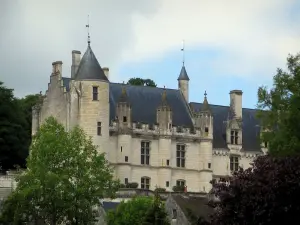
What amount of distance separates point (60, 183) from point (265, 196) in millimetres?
19320

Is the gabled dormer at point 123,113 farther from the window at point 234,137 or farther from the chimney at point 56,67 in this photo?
the window at point 234,137

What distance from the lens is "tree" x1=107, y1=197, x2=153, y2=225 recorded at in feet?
252

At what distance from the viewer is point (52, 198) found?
240 feet

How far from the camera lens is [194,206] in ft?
251

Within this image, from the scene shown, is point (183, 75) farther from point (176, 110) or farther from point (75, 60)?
point (75, 60)

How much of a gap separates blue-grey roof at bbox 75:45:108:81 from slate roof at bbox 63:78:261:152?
8.20ft

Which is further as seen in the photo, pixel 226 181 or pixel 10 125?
pixel 10 125

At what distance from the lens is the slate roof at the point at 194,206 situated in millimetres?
74750

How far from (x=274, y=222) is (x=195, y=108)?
47.1 metres

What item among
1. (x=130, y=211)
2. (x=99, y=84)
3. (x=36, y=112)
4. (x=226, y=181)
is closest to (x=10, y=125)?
(x=36, y=112)

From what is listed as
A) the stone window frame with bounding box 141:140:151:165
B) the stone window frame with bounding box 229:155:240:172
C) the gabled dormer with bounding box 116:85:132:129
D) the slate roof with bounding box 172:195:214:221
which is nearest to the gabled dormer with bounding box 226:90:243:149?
the stone window frame with bounding box 229:155:240:172

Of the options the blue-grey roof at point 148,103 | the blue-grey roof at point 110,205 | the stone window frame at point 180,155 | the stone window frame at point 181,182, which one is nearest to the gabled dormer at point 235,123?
the blue-grey roof at point 148,103

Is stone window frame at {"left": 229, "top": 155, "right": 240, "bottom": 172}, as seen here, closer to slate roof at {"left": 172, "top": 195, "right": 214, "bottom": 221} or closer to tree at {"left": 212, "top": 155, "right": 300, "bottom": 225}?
slate roof at {"left": 172, "top": 195, "right": 214, "bottom": 221}

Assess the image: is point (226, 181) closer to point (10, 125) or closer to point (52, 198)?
point (52, 198)
